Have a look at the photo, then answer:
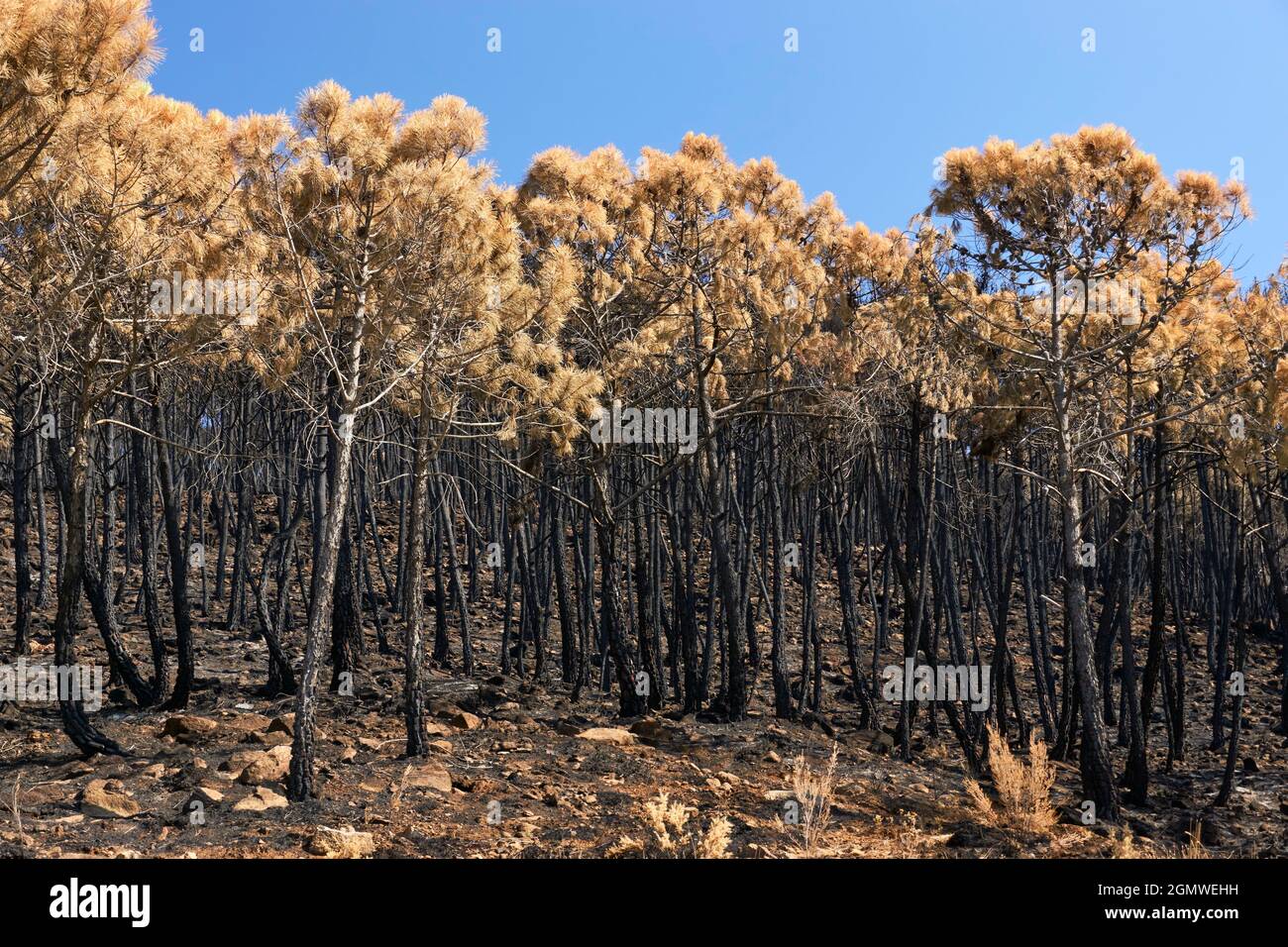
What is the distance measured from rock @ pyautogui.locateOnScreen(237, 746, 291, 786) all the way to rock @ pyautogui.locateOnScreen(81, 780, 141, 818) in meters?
1.09

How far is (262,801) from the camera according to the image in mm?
9664

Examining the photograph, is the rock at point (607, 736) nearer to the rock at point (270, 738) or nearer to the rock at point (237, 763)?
the rock at point (270, 738)

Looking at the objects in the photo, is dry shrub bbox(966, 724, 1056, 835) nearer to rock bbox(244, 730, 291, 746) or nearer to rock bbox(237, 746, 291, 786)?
rock bbox(237, 746, 291, 786)

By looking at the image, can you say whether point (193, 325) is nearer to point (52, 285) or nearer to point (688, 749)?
point (52, 285)

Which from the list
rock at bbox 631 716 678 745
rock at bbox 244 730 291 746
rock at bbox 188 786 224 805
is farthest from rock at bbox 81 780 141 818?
rock at bbox 631 716 678 745

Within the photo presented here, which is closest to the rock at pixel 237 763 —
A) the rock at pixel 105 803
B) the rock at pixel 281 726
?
the rock at pixel 105 803

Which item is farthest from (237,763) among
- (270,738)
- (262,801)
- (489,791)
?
(489,791)

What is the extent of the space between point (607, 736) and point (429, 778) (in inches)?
126

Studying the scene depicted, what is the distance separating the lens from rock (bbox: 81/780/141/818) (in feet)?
30.6

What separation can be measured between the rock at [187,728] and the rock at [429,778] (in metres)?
2.85

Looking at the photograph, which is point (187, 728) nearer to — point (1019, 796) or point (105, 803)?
point (105, 803)

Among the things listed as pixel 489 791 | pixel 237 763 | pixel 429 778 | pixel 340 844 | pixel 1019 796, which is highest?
Result: pixel 237 763
